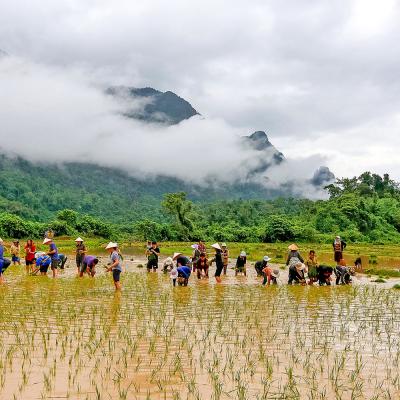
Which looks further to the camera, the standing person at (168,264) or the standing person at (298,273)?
the standing person at (168,264)

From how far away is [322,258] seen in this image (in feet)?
122

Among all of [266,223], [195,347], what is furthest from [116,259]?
[266,223]

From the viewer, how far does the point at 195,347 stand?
839 cm

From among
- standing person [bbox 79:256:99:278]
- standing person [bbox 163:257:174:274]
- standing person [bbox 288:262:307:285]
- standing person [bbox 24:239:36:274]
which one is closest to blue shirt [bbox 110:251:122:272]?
standing person [bbox 79:256:99:278]

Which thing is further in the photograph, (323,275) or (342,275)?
(342,275)

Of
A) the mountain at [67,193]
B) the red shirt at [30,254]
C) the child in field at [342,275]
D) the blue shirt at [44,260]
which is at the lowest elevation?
the child in field at [342,275]

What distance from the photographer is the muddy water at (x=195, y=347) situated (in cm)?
628

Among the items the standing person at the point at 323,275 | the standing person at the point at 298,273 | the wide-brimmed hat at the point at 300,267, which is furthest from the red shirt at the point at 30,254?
the standing person at the point at 323,275

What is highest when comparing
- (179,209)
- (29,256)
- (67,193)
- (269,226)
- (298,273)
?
(67,193)

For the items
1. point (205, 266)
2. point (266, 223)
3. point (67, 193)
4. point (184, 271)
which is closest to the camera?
point (184, 271)

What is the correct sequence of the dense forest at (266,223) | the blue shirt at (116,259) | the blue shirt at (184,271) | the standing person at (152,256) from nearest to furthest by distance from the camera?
the blue shirt at (116,259)
the blue shirt at (184,271)
the standing person at (152,256)
the dense forest at (266,223)

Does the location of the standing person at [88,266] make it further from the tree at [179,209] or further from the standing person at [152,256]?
the tree at [179,209]

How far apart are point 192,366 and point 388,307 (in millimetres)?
8036

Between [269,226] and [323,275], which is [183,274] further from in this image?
[269,226]
